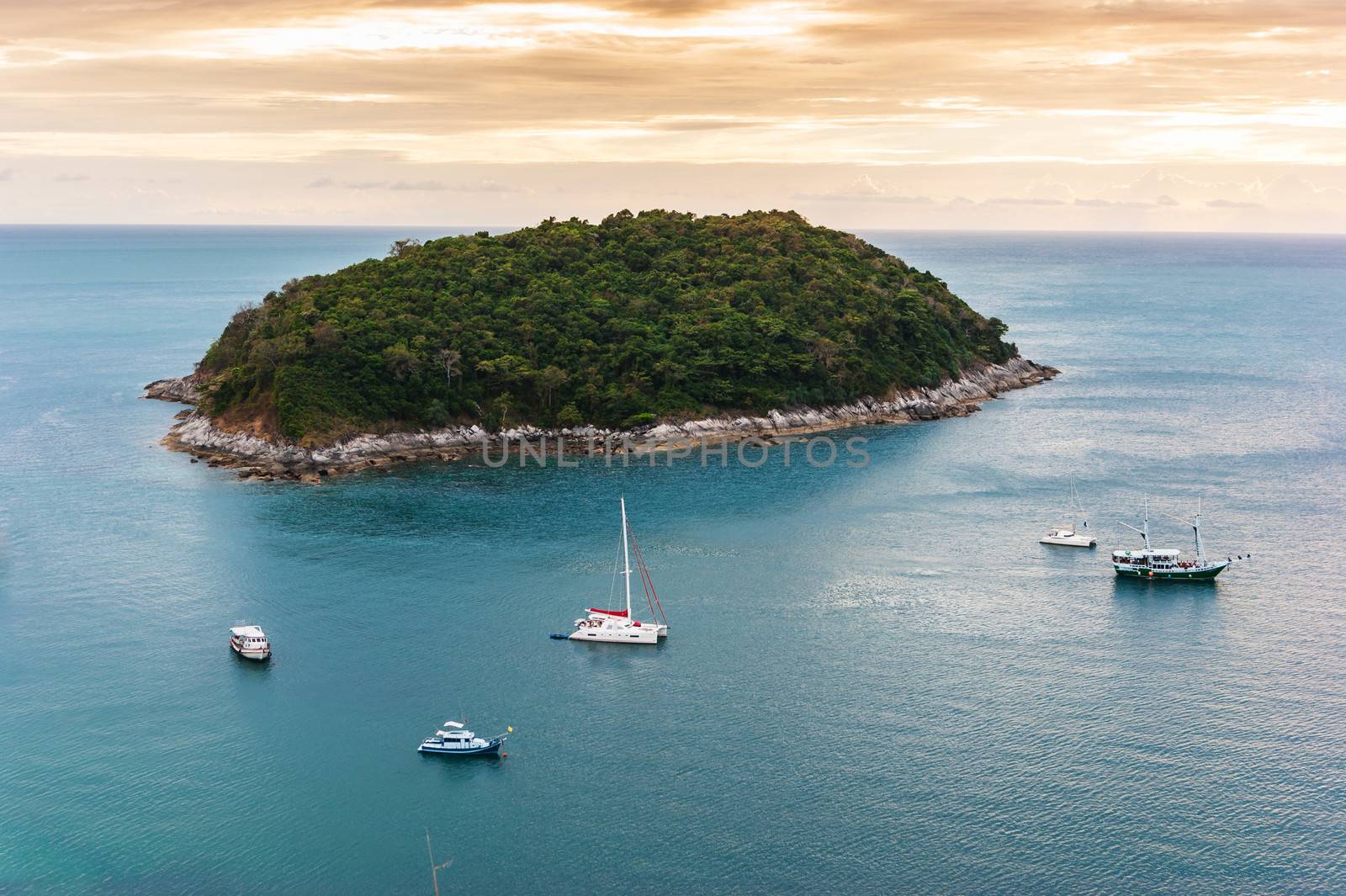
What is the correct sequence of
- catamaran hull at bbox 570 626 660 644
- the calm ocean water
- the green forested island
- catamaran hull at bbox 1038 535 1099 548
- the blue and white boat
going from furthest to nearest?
the green forested island, catamaran hull at bbox 1038 535 1099 548, catamaran hull at bbox 570 626 660 644, the blue and white boat, the calm ocean water

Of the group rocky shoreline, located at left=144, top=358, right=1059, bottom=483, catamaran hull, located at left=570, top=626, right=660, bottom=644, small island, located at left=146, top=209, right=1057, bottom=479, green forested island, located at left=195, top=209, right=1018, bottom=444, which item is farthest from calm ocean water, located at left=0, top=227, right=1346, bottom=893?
green forested island, located at left=195, top=209, right=1018, bottom=444

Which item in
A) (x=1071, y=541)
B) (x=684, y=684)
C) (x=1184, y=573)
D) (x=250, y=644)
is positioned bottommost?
(x=684, y=684)

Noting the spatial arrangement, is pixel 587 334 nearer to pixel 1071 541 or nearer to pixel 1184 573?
pixel 1071 541

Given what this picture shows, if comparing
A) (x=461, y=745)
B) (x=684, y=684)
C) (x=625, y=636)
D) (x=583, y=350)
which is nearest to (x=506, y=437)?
(x=583, y=350)

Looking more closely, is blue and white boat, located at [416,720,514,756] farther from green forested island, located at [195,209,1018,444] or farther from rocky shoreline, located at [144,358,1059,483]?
green forested island, located at [195,209,1018,444]

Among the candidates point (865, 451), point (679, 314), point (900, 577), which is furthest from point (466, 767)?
point (679, 314)

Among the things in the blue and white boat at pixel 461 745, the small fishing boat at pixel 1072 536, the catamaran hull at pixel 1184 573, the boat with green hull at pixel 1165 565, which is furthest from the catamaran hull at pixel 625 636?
the catamaran hull at pixel 1184 573

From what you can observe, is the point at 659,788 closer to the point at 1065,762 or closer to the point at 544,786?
the point at 544,786
